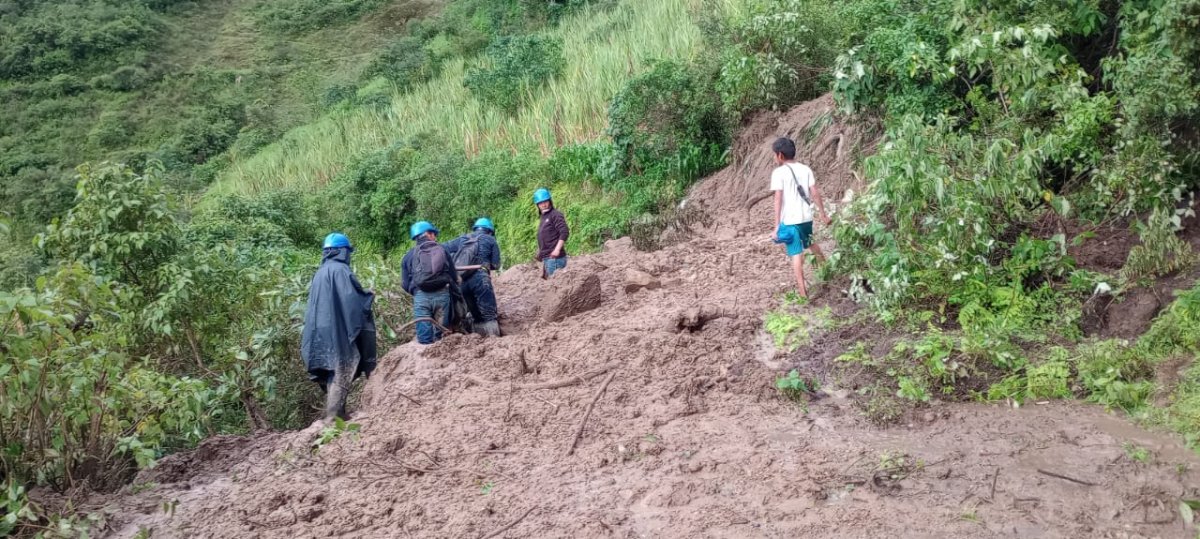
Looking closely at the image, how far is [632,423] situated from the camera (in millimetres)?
5105

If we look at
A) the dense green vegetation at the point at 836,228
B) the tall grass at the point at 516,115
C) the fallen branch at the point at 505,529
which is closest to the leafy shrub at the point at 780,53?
the dense green vegetation at the point at 836,228

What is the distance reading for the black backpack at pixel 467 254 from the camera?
780 cm

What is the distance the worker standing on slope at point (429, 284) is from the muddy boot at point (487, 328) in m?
0.39

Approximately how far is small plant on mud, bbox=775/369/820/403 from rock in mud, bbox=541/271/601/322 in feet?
8.97

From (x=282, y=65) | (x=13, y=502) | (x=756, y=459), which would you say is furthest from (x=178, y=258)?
(x=282, y=65)

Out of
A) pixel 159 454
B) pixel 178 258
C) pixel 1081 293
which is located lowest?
pixel 159 454

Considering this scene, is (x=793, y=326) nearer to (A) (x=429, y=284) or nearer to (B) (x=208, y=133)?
(A) (x=429, y=284)

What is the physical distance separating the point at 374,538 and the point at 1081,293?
4.34 metres

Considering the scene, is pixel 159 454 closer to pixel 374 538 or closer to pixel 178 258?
pixel 178 258

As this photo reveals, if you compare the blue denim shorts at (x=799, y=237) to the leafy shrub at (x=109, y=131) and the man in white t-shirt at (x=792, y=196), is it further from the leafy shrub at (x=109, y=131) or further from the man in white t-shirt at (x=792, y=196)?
the leafy shrub at (x=109, y=131)

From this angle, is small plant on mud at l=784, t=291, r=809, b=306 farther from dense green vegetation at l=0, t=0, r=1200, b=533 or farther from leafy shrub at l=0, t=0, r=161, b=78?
leafy shrub at l=0, t=0, r=161, b=78

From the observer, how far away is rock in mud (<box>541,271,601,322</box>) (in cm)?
754

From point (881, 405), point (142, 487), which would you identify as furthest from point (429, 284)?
point (881, 405)

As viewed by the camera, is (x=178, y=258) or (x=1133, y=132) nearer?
(x=1133, y=132)
